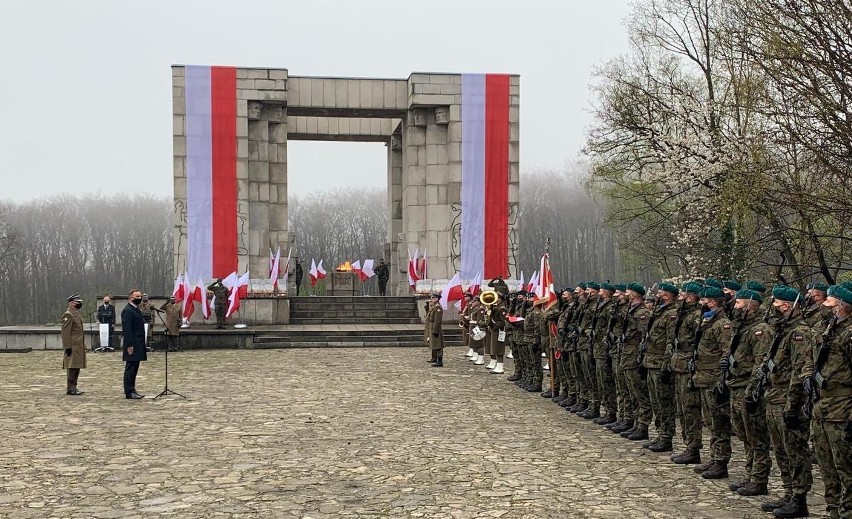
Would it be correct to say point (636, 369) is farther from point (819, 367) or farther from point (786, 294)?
point (819, 367)

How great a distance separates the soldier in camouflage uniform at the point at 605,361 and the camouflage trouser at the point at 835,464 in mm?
5286

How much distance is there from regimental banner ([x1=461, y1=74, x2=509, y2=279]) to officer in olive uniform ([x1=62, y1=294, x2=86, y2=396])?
18.4m

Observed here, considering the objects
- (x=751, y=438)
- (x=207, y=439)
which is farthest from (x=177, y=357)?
(x=751, y=438)

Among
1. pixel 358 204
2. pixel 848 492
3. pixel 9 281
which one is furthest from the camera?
pixel 358 204

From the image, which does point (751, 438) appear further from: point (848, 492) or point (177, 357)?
point (177, 357)

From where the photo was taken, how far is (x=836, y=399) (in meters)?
7.15

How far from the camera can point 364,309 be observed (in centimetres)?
3325

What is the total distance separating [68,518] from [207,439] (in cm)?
381

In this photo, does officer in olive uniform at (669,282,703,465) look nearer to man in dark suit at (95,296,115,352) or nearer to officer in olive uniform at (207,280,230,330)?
man in dark suit at (95,296,115,352)

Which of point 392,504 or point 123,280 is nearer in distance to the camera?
point 392,504

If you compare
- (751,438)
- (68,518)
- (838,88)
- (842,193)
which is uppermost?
(838,88)

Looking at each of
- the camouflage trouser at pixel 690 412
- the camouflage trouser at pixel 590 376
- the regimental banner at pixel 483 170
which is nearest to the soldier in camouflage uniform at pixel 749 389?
the camouflage trouser at pixel 690 412

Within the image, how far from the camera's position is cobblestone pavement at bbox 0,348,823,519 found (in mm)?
8281

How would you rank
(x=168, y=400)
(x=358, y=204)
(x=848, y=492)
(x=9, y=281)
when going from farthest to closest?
(x=358, y=204), (x=9, y=281), (x=168, y=400), (x=848, y=492)
